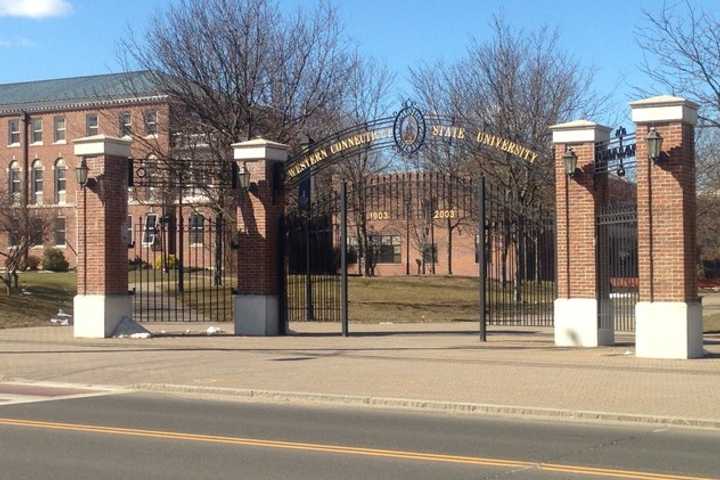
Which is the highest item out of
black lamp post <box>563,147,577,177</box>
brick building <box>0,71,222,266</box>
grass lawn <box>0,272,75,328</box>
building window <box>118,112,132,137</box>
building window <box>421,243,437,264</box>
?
brick building <box>0,71,222,266</box>

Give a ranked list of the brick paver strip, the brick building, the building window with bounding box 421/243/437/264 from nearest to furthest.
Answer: the brick paver strip → the building window with bounding box 421/243/437/264 → the brick building

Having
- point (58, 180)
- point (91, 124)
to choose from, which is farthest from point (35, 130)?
point (91, 124)

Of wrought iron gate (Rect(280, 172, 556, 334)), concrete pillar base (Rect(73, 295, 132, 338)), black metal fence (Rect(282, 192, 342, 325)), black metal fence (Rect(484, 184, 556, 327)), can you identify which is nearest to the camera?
wrought iron gate (Rect(280, 172, 556, 334))

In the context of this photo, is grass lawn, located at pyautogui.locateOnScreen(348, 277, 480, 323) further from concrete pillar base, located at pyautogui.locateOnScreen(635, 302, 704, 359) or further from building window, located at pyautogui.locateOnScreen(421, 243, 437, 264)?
building window, located at pyautogui.locateOnScreen(421, 243, 437, 264)

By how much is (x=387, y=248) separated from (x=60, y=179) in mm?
26072

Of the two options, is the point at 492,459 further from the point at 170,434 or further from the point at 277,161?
the point at 277,161

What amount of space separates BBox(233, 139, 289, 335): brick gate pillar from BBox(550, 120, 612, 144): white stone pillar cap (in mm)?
6988

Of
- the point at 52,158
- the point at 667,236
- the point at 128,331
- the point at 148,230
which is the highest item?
the point at 52,158

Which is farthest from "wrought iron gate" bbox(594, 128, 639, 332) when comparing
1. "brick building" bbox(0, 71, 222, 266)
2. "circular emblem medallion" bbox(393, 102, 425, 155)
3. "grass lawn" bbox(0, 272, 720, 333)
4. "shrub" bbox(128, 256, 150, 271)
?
"brick building" bbox(0, 71, 222, 266)

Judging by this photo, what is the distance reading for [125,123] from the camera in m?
35.9

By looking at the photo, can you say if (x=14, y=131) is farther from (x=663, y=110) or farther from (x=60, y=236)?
(x=663, y=110)

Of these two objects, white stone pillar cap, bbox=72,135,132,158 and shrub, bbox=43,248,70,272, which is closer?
white stone pillar cap, bbox=72,135,132,158

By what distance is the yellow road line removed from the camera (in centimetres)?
810

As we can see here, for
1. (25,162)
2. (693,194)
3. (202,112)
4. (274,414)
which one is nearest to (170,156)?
(202,112)
